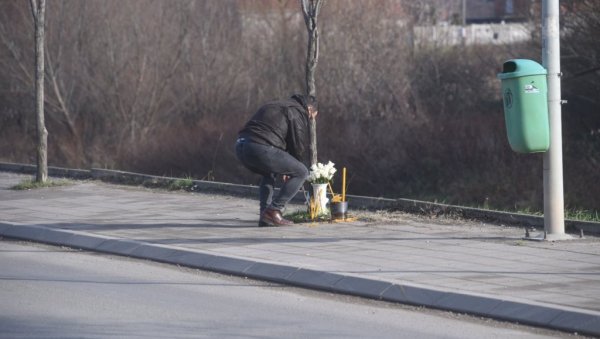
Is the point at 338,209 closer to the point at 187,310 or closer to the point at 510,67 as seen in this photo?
the point at 510,67

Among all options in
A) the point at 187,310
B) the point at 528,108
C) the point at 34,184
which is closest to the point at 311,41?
the point at 528,108

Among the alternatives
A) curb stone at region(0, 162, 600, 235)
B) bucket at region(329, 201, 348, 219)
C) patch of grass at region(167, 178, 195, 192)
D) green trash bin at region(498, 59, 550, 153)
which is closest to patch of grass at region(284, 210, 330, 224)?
bucket at region(329, 201, 348, 219)

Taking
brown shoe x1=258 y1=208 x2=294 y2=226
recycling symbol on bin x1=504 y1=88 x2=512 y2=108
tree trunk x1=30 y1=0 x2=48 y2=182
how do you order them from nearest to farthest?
recycling symbol on bin x1=504 y1=88 x2=512 y2=108 → brown shoe x1=258 y1=208 x2=294 y2=226 → tree trunk x1=30 y1=0 x2=48 y2=182

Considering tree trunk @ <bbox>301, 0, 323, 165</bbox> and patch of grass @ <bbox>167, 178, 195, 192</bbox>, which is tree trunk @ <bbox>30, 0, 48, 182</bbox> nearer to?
patch of grass @ <bbox>167, 178, 195, 192</bbox>

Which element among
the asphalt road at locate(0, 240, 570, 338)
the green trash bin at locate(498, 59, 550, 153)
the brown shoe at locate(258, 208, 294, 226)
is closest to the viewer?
the asphalt road at locate(0, 240, 570, 338)

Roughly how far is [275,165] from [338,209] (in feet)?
3.63

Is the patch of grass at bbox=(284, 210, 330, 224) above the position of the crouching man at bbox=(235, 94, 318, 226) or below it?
below

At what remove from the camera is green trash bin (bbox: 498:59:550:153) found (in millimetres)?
10562

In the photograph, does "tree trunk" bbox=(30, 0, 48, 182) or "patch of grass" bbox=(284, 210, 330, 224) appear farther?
"tree trunk" bbox=(30, 0, 48, 182)

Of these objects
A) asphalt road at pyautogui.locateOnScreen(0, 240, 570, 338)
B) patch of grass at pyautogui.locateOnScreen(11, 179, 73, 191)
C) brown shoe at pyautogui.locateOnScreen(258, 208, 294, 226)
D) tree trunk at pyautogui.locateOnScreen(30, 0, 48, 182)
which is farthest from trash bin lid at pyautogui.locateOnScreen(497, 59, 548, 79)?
tree trunk at pyautogui.locateOnScreen(30, 0, 48, 182)

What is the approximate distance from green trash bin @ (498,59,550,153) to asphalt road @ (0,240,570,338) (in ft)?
9.94

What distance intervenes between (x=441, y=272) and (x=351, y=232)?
263 centimetres

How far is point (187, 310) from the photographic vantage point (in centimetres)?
830

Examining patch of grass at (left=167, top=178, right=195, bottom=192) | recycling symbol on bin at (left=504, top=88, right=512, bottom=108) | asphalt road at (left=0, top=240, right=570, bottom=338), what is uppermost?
recycling symbol on bin at (left=504, top=88, right=512, bottom=108)
